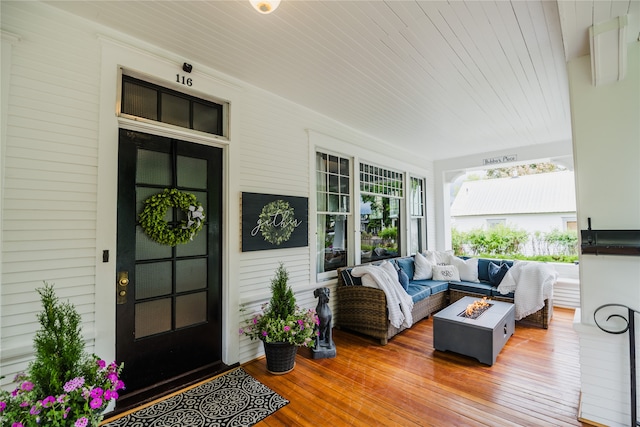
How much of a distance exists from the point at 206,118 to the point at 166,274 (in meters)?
1.61

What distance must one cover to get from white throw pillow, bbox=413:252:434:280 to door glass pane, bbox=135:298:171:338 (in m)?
4.00

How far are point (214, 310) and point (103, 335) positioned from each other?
3.08 ft

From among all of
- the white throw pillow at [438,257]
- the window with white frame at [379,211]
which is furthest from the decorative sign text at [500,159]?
the white throw pillow at [438,257]

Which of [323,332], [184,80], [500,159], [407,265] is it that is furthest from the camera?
[500,159]

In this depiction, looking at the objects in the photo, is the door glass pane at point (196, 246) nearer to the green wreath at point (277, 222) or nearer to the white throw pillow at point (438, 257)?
the green wreath at point (277, 222)

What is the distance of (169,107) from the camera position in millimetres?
2705

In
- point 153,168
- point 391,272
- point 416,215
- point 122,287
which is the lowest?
point 391,272

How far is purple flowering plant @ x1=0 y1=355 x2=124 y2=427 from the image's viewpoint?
142 centimetres

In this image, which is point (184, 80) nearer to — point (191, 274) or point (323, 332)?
point (191, 274)

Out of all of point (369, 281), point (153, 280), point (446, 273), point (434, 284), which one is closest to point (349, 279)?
point (369, 281)

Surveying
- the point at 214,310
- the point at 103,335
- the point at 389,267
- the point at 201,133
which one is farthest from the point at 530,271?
the point at 103,335

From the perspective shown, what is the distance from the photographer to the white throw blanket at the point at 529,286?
4094 millimetres

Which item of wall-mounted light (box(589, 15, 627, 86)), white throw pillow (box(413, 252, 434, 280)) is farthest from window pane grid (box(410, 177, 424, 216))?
wall-mounted light (box(589, 15, 627, 86))

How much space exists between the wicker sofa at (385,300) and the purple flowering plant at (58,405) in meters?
2.79
